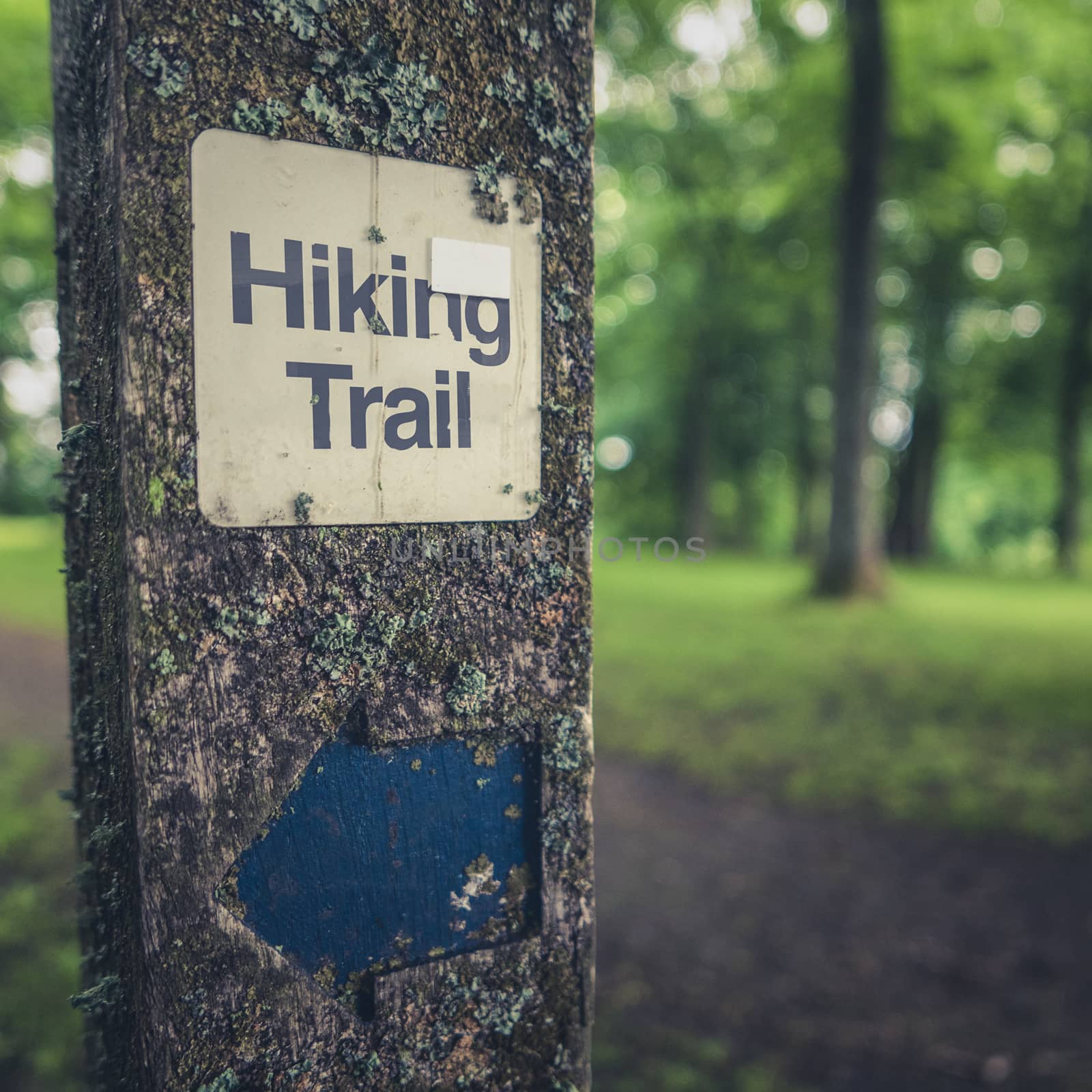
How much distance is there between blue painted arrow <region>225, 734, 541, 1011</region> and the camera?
1.00 meters

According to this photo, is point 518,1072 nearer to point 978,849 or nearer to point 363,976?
point 363,976

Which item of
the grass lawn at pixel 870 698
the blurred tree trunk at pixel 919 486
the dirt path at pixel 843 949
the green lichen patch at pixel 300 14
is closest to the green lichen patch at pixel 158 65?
the green lichen patch at pixel 300 14

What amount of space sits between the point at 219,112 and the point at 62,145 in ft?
1.72

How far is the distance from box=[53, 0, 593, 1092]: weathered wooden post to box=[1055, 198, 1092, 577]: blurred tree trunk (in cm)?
1824

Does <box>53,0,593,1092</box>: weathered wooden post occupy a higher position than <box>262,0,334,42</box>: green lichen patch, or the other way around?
<box>262,0,334,42</box>: green lichen patch

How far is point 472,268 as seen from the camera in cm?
106

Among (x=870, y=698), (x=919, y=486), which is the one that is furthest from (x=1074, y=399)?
(x=870, y=698)

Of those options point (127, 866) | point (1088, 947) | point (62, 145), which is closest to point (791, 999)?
point (1088, 947)

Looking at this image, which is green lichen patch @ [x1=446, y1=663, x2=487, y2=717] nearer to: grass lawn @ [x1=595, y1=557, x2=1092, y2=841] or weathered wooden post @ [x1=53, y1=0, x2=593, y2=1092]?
weathered wooden post @ [x1=53, y1=0, x2=593, y2=1092]

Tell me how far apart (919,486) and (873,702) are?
1440 cm

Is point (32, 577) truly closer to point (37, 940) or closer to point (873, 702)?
point (37, 940)

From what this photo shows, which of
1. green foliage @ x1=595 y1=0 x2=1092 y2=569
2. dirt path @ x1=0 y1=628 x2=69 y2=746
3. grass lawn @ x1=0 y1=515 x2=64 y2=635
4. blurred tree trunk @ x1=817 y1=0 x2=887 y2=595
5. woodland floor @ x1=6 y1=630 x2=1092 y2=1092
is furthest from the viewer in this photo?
grass lawn @ x1=0 y1=515 x2=64 y2=635

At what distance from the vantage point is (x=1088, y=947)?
3.64 m

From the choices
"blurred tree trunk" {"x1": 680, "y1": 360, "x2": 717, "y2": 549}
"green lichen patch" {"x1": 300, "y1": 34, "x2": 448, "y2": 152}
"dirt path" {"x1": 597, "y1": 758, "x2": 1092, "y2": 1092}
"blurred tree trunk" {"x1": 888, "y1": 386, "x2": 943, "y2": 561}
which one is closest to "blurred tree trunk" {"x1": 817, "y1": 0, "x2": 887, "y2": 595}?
"dirt path" {"x1": 597, "y1": 758, "x2": 1092, "y2": 1092}
